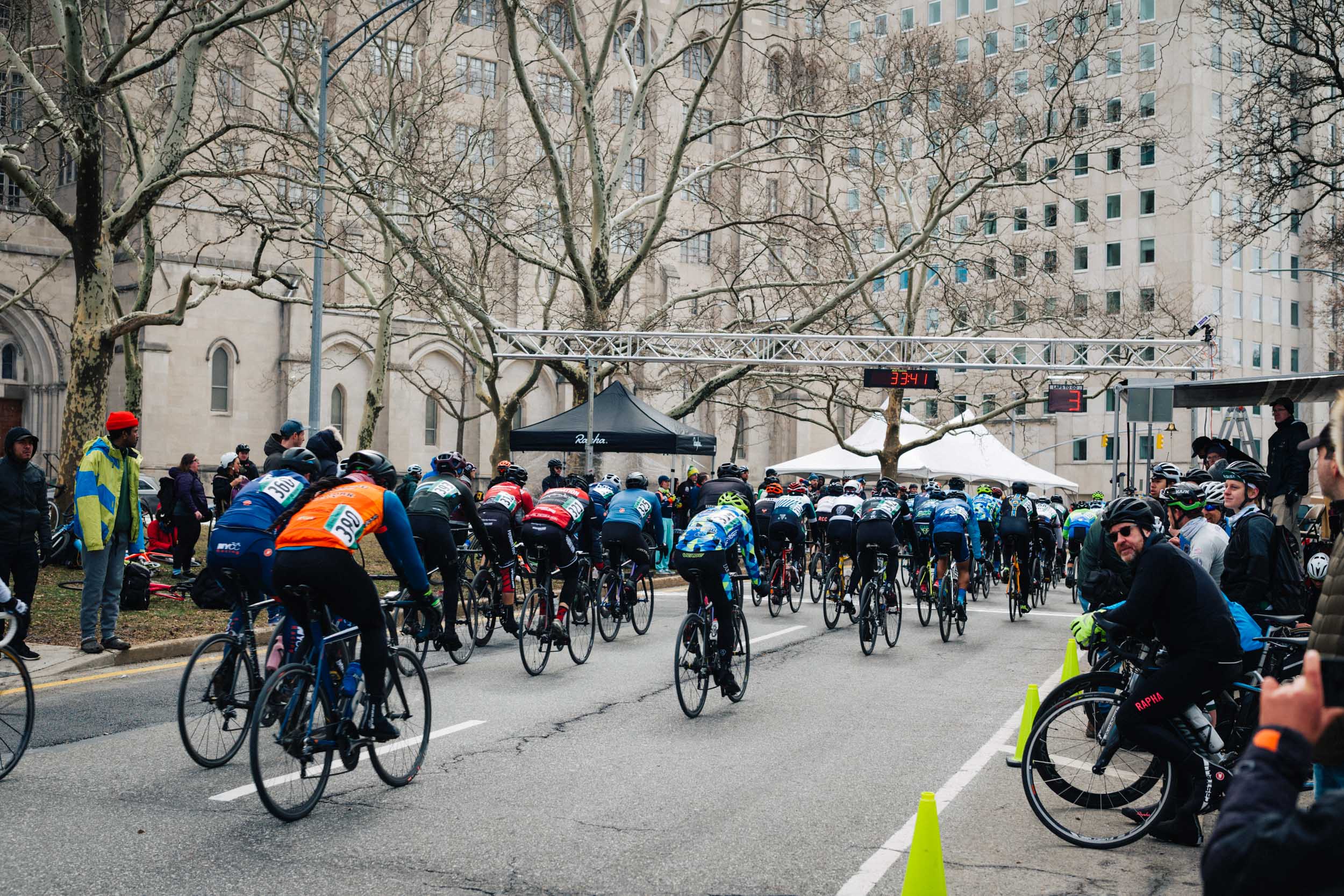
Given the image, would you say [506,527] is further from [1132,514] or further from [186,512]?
[1132,514]

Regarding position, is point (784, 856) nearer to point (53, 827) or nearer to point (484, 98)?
point (53, 827)

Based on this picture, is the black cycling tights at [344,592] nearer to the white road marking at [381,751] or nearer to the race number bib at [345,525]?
the race number bib at [345,525]

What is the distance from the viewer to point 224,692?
26.1 feet

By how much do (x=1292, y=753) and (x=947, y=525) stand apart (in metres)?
14.0

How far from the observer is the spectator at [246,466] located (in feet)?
61.9

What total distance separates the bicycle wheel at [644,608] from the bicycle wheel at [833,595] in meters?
2.20

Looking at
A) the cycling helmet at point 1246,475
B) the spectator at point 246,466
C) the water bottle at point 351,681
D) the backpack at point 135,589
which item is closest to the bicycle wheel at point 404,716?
the water bottle at point 351,681

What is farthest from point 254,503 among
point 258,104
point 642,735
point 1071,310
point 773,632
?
point 258,104

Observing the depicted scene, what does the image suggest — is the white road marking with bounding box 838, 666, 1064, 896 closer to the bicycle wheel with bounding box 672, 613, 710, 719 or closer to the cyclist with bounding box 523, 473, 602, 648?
the bicycle wheel with bounding box 672, 613, 710, 719

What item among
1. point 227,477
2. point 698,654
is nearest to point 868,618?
point 698,654

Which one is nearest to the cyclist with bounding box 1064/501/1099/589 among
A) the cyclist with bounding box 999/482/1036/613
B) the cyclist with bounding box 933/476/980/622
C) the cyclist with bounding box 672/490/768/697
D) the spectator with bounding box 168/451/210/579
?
the cyclist with bounding box 999/482/1036/613

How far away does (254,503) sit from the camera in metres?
8.26

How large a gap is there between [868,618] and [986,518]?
514cm

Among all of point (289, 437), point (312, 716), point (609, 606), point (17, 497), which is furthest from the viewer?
point (609, 606)
